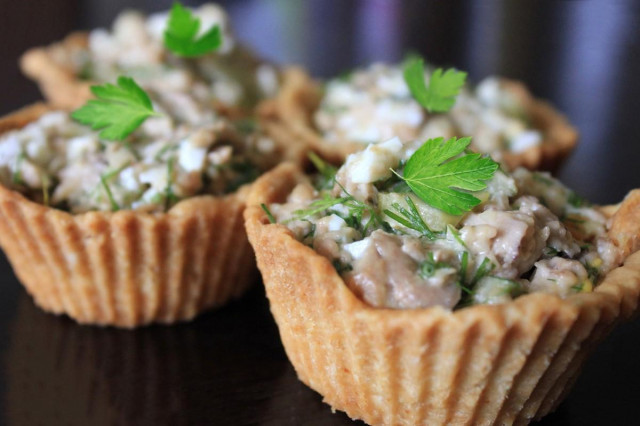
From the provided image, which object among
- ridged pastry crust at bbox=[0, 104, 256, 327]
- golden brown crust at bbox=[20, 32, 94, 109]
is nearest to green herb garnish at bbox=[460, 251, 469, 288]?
ridged pastry crust at bbox=[0, 104, 256, 327]

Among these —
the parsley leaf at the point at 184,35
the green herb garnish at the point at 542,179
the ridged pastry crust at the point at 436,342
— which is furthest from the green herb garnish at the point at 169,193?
the green herb garnish at the point at 542,179

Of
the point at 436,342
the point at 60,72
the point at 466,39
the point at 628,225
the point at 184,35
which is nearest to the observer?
the point at 436,342

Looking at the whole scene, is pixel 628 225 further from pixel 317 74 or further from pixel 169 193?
pixel 317 74

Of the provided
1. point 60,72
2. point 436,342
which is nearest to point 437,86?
point 436,342

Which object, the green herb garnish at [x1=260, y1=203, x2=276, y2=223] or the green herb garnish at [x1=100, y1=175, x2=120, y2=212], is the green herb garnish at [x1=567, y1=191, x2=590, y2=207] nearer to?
the green herb garnish at [x1=260, y1=203, x2=276, y2=223]

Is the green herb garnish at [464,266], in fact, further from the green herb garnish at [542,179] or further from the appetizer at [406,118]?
the appetizer at [406,118]

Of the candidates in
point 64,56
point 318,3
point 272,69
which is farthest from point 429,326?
point 318,3

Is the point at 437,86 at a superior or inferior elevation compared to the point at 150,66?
superior
